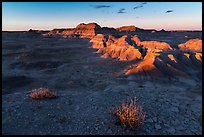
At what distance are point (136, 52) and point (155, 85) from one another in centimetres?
1403

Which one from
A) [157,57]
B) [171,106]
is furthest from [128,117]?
[157,57]

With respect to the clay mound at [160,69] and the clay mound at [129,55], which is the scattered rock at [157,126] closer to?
the clay mound at [160,69]

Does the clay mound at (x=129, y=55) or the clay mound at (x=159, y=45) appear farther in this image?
the clay mound at (x=159, y=45)

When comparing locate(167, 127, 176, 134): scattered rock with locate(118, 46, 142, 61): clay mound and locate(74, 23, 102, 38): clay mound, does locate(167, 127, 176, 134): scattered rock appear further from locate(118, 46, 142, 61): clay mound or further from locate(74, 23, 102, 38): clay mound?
locate(74, 23, 102, 38): clay mound

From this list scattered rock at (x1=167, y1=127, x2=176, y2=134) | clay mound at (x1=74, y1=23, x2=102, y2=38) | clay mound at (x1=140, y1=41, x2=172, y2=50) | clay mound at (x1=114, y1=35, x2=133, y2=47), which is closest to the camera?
scattered rock at (x1=167, y1=127, x2=176, y2=134)

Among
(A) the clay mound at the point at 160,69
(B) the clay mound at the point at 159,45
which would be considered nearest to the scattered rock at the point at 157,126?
(A) the clay mound at the point at 160,69

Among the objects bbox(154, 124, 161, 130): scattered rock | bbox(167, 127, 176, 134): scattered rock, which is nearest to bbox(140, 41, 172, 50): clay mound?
bbox(167, 127, 176, 134): scattered rock

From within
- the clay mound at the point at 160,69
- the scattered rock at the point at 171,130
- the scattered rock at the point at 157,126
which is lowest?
the clay mound at the point at 160,69

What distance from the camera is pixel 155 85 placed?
18.5 m

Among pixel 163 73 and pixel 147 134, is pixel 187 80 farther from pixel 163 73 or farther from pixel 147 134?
pixel 147 134

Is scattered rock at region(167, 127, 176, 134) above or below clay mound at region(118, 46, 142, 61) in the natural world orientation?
above

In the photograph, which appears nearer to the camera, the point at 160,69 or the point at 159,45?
the point at 160,69

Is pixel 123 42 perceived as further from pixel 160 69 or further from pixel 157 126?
pixel 157 126

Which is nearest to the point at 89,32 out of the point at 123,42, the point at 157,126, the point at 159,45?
the point at 123,42
